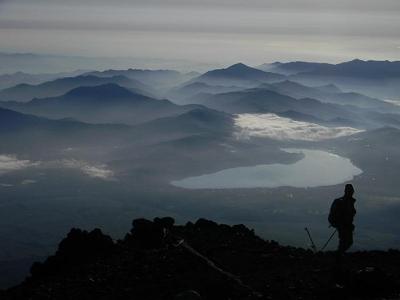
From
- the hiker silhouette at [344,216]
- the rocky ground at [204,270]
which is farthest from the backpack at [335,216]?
the rocky ground at [204,270]

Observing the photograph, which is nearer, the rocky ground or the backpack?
the rocky ground

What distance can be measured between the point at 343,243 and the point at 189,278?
5.99m

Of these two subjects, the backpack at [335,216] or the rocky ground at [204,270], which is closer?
the rocky ground at [204,270]

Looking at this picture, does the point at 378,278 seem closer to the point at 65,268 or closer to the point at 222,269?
the point at 222,269

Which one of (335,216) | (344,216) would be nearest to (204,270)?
(335,216)

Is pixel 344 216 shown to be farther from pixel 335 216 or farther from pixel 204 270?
pixel 204 270

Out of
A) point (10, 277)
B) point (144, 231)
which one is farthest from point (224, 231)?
point (10, 277)

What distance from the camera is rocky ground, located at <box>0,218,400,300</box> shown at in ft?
62.8

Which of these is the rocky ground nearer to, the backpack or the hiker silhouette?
the hiker silhouette

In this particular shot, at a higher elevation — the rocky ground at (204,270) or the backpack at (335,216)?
the backpack at (335,216)

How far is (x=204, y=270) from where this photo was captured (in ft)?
72.4

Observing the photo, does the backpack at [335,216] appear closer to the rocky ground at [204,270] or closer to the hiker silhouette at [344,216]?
the hiker silhouette at [344,216]

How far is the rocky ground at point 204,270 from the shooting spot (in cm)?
1914

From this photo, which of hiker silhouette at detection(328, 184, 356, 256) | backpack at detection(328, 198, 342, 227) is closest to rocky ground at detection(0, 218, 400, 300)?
hiker silhouette at detection(328, 184, 356, 256)
